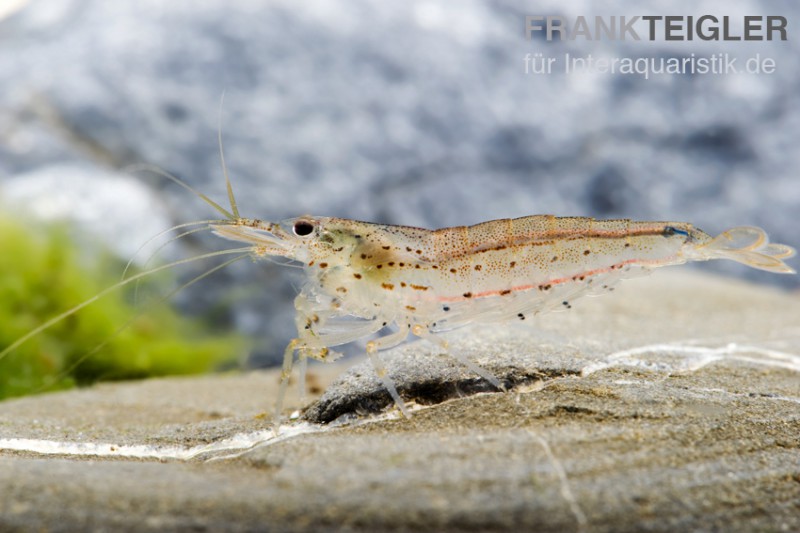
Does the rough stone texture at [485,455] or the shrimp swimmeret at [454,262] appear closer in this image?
the rough stone texture at [485,455]

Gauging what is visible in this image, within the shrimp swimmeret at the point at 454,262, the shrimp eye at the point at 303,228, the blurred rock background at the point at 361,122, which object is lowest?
the shrimp swimmeret at the point at 454,262

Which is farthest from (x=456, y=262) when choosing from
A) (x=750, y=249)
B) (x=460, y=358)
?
(x=750, y=249)

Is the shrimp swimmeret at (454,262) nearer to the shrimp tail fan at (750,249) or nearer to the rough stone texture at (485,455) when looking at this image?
the shrimp tail fan at (750,249)

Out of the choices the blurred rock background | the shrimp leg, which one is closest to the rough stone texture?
the shrimp leg

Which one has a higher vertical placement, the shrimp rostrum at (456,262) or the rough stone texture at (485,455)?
the shrimp rostrum at (456,262)

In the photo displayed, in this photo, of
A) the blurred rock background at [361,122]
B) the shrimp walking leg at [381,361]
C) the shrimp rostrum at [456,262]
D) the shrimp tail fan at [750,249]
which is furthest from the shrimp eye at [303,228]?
the blurred rock background at [361,122]

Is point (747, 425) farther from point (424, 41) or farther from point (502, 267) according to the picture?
point (424, 41)

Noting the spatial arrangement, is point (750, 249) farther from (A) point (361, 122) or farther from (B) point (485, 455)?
(A) point (361, 122)
